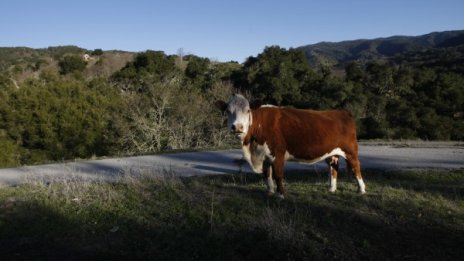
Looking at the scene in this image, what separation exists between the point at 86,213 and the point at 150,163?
8589 millimetres

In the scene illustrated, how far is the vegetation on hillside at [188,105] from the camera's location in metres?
30.8

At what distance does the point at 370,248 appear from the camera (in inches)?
252

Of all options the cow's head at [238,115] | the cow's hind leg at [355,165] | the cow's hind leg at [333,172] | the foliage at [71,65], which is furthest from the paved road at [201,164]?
the foliage at [71,65]

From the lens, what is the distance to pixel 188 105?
103 feet

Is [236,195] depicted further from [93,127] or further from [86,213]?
[93,127]

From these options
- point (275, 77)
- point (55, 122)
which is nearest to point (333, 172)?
point (55, 122)

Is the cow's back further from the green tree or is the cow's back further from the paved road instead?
the green tree

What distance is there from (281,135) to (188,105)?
23.4 meters

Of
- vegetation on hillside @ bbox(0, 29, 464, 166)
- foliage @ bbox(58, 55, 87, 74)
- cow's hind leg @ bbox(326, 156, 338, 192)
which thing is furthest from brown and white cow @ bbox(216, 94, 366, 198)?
foliage @ bbox(58, 55, 87, 74)

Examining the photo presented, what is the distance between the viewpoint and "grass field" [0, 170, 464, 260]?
20.9ft

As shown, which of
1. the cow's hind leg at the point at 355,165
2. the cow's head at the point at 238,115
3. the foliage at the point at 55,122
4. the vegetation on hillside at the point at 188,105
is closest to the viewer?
the cow's head at the point at 238,115

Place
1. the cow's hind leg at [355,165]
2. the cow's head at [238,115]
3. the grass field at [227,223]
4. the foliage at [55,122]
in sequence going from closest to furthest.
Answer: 1. the grass field at [227,223]
2. the cow's head at [238,115]
3. the cow's hind leg at [355,165]
4. the foliage at [55,122]

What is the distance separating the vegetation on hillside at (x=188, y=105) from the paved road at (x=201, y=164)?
9.03 meters

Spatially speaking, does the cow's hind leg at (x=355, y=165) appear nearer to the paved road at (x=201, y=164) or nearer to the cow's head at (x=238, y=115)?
the cow's head at (x=238, y=115)
